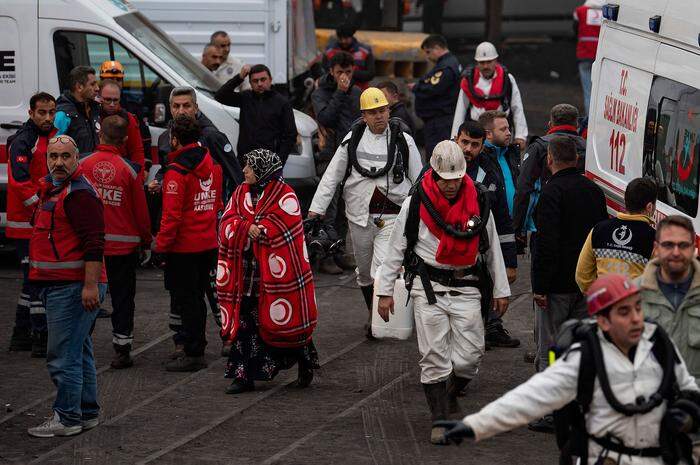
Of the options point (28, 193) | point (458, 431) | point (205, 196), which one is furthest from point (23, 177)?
point (458, 431)

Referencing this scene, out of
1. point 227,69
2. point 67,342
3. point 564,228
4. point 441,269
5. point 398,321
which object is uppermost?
point 227,69

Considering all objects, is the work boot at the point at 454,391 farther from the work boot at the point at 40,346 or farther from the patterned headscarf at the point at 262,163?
the work boot at the point at 40,346

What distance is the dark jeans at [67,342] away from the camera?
25.4 feet

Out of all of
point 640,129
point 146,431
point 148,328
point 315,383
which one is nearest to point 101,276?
point 146,431

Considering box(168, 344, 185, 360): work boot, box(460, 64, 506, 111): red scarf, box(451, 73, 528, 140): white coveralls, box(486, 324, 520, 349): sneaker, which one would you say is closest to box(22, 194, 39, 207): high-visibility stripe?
box(168, 344, 185, 360): work boot

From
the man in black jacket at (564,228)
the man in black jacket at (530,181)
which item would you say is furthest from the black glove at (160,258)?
the man in black jacket at (564,228)

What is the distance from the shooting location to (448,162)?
7645 mm

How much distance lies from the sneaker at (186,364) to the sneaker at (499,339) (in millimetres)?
2151

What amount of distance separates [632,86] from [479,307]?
214cm

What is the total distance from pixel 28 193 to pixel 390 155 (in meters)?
2.62

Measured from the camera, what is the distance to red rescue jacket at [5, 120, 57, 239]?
9562 mm

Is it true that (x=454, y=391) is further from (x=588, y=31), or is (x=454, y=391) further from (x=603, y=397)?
(x=588, y=31)

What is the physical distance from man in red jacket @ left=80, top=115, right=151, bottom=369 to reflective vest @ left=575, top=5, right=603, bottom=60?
9.84 meters

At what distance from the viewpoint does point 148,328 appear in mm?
10500
